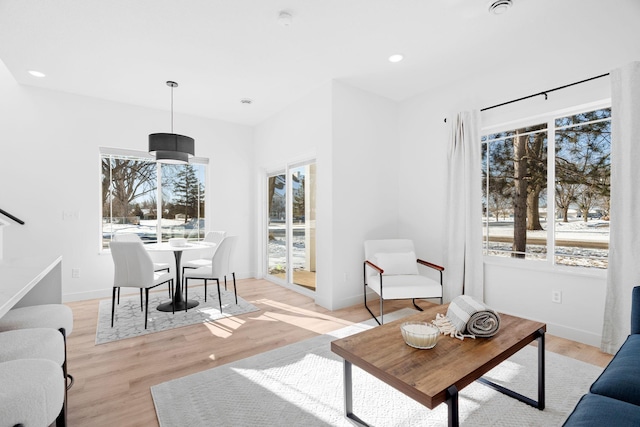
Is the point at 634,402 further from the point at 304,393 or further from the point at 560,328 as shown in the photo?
the point at 560,328

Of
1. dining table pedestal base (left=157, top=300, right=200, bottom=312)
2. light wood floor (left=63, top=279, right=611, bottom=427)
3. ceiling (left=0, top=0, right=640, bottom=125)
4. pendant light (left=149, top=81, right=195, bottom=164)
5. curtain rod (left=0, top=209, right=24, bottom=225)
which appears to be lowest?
light wood floor (left=63, top=279, right=611, bottom=427)

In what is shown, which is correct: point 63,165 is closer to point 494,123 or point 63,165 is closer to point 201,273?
point 201,273

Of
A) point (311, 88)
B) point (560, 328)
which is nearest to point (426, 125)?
point (311, 88)

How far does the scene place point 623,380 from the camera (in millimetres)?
1317

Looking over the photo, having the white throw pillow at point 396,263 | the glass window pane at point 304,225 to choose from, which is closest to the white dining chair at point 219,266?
the glass window pane at point 304,225

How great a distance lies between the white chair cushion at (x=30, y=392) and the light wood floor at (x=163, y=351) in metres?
0.94

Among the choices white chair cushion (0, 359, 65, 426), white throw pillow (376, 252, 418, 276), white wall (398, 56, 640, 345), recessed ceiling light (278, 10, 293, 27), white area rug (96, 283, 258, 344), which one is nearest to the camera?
white chair cushion (0, 359, 65, 426)

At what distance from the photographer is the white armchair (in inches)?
122

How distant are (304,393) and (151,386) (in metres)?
1.05

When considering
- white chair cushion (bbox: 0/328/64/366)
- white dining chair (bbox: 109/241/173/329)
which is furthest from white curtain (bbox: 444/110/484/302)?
white chair cushion (bbox: 0/328/64/366)

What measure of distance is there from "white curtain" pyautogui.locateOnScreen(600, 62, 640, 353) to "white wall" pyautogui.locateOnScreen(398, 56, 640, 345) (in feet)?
0.50

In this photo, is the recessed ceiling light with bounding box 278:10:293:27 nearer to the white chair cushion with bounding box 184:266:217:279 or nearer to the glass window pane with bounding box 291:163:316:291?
the glass window pane with bounding box 291:163:316:291

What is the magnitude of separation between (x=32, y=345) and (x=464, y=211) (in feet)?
11.9

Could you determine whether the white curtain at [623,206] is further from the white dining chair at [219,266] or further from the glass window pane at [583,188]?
the white dining chair at [219,266]
